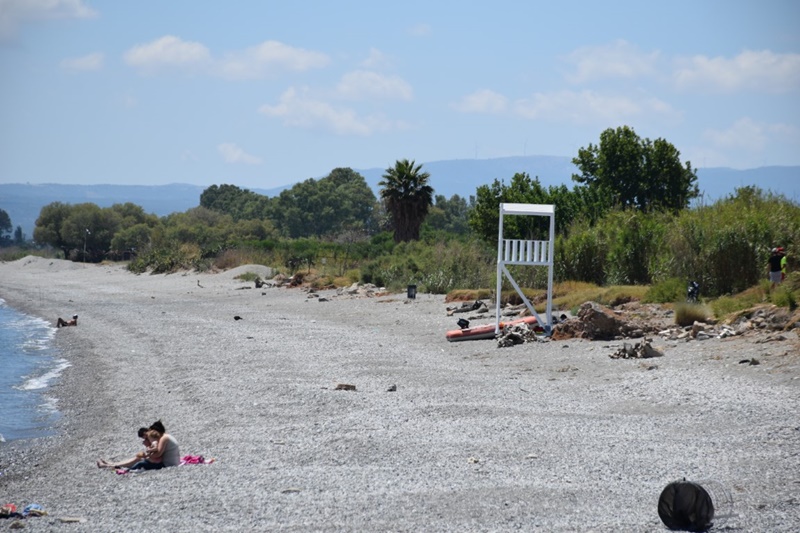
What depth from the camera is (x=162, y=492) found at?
943cm

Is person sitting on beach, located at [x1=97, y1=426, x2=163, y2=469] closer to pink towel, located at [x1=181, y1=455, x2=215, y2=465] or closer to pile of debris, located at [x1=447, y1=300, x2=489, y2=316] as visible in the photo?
pink towel, located at [x1=181, y1=455, x2=215, y2=465]

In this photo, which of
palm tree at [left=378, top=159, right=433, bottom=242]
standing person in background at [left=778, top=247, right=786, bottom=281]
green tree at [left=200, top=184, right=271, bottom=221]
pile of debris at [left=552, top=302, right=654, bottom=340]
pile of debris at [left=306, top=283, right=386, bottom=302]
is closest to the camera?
pile of debris at [left=552, top=302, right=654, bottom=340]

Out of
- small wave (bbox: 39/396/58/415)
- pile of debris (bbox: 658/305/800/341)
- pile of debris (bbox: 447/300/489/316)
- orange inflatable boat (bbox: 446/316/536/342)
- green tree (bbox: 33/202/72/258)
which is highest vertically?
green tree (bbox: 33/202/72/258)

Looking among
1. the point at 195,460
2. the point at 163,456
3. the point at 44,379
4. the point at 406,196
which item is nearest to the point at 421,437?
the point at 195,460

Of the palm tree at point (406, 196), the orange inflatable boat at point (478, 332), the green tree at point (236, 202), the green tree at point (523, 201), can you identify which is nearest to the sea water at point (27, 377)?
the orange inflatable boat at point (478, 332)

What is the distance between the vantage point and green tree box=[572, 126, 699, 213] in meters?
59.8

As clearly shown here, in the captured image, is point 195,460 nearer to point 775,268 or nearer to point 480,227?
point 775,268

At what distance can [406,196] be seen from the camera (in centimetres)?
5806

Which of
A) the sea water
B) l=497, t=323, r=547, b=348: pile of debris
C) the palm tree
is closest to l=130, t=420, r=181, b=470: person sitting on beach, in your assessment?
the sea water

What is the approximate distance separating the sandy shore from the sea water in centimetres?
42

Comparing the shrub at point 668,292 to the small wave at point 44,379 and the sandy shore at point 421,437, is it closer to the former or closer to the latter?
the sandy shore at point 421,437

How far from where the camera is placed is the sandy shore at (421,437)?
325 inches

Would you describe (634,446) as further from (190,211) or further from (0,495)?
(190,211)

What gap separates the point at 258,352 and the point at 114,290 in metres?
29.9
